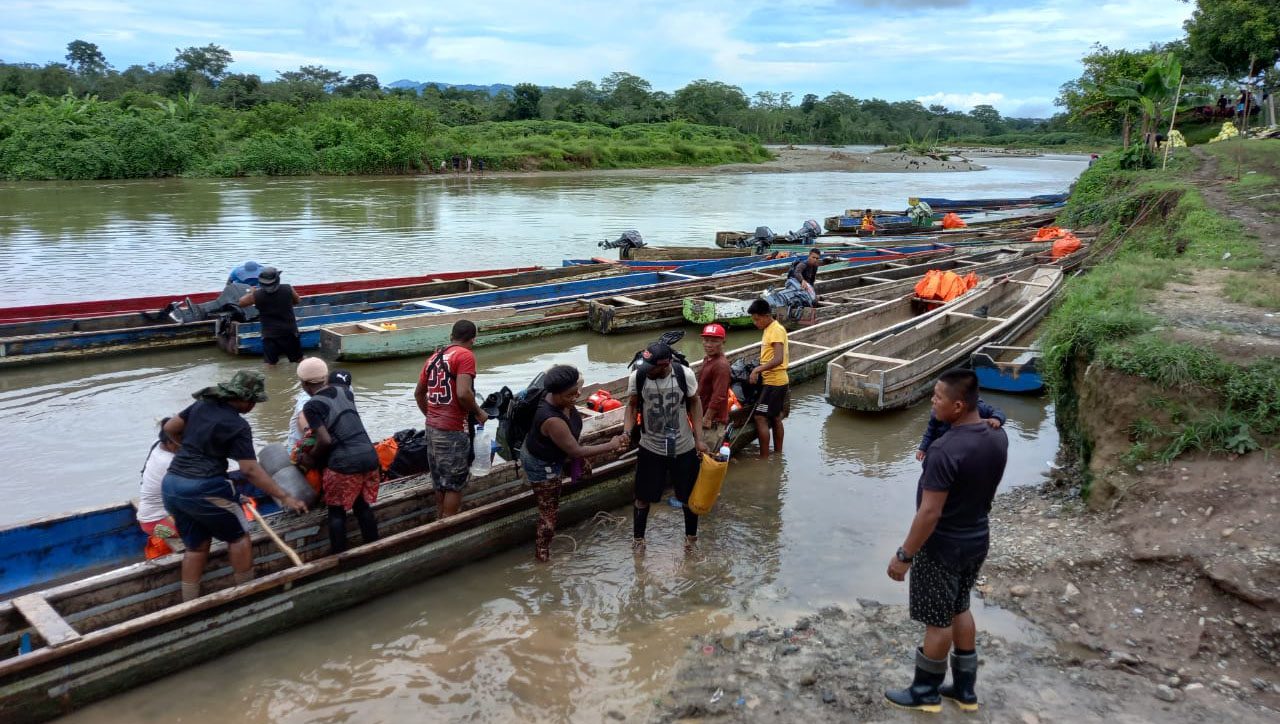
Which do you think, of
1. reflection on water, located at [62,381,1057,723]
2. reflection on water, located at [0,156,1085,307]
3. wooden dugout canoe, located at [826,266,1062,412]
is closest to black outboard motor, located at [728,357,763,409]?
reflection on water, located at [62,381,1057,723]

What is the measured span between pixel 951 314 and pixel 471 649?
938 centimetres

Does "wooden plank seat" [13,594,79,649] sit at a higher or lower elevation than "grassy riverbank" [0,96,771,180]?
lower

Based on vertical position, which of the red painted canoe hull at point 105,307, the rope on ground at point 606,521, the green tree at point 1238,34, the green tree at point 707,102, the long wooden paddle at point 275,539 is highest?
the green tree at point 707,102

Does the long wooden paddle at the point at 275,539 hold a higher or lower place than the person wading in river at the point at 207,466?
lower

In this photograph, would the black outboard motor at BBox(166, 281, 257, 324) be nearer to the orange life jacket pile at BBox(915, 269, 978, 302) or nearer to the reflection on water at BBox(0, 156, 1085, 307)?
the reflection on water at BBox(0, 156, 1085, 307)

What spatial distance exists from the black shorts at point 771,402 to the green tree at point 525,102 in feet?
210

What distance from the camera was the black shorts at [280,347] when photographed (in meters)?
10.3

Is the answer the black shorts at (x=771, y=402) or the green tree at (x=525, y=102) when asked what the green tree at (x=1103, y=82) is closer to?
the black shorts at (x=771, y=402)

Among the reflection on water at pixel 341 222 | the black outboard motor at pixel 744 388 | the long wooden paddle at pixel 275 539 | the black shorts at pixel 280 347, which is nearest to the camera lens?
the long wooden paddle at pixel 275 539

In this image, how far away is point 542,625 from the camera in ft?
17.8

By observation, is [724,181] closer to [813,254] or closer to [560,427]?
[813,254]

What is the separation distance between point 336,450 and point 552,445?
1408mm

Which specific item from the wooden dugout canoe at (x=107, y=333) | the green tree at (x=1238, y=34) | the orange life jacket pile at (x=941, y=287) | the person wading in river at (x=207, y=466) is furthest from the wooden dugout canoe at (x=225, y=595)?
the green tree at (x=1238, y=34)

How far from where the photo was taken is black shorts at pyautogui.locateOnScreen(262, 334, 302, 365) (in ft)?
33.9
